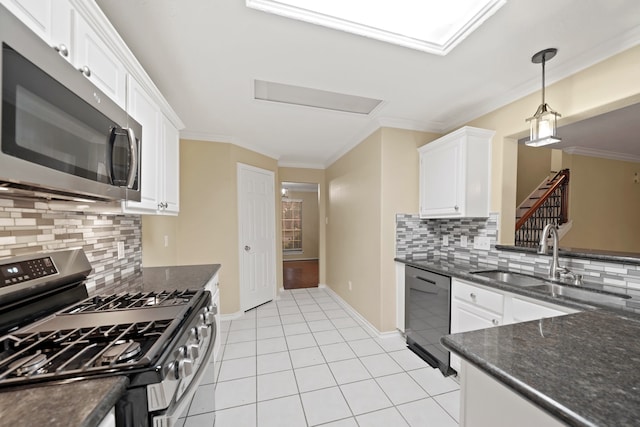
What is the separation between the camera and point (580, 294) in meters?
1.56

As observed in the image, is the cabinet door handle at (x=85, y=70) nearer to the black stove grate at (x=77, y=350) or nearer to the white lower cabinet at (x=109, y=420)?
the black stove grate at (x=77, y=350)

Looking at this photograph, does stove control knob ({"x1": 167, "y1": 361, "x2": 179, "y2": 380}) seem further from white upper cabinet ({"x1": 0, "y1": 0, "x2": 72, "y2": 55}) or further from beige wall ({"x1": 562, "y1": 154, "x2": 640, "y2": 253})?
beige wall ({"x1": 562, "y1": 154, "x2": 640, "y2": 253})

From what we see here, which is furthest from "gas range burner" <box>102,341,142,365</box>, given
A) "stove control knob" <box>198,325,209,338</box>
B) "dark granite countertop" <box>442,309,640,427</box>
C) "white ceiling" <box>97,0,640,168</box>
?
"white ceiling" <box>97,0,640,168</box>

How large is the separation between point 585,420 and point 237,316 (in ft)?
11.2

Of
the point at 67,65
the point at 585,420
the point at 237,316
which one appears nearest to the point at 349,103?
the point at 67,65

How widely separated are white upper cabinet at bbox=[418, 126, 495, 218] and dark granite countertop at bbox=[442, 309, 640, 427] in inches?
57.5

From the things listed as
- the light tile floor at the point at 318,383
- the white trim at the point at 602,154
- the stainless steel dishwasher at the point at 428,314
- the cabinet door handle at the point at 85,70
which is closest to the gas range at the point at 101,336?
the light tile floor at the point at 318,383

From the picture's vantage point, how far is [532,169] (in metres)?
4.60

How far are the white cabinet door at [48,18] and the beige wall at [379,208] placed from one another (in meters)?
2.46

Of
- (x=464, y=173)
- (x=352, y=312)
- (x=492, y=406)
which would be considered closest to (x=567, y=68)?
(x=464, y=173)

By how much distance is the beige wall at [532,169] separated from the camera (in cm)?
454

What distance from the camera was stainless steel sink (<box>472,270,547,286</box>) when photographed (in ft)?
6.43

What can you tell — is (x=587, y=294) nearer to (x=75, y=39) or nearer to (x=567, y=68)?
(x=567, y=68)

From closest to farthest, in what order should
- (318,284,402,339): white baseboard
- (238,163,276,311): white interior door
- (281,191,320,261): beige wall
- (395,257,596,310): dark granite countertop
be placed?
(395,257,596,310): dark granite countertop, (318,284,402,339): white baseboard, (238,163,276,311): white interior door, (281,191,320,261): beige wall
